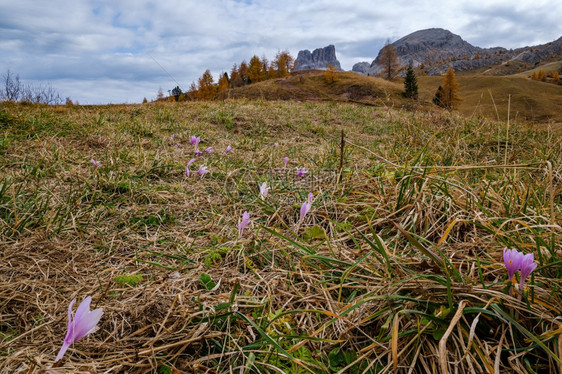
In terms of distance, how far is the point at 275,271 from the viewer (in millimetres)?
1523

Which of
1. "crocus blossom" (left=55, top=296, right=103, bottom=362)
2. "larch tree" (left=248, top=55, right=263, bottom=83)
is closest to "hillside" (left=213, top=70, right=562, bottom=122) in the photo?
"larch tree" (left=248, top=55, right=263, bottom=83)

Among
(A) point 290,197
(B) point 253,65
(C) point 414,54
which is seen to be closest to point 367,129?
(A) point 290,197

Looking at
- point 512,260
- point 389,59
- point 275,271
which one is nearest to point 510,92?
point 389,59

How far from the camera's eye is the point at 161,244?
Result: 6.11 feet

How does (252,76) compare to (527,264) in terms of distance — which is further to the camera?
(252,76)

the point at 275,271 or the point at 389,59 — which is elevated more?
the point at 389,59

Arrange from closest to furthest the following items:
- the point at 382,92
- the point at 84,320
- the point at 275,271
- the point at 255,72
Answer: the point at 84,320 < the point at 275,271 < the point at 382,92 < the point at 255,72

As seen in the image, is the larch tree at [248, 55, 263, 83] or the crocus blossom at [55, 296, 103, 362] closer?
the crocus blossom at [55, 296, 103, 362]

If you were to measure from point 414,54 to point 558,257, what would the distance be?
233 metres

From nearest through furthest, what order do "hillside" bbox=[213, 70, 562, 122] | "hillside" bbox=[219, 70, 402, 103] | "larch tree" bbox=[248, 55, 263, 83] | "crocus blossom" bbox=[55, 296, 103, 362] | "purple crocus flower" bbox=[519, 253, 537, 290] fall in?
"crocus blossom" bbox=[55, 296, 103, 362]
"purple crocus flower" bbox=[519, 253, 537, 290]
"hillside" bbox=[213, 70, 562, 122]
"hillside" bbox=[219, 70, 402, 103]
"larch tree" bbox=[248, 55, 263, 83]

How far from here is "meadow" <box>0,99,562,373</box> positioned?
1.01 m

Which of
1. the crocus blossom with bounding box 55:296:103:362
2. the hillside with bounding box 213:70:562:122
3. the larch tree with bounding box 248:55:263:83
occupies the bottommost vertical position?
the crocus blossom with bounding box 55:296:103:362

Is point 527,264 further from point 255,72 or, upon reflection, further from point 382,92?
point 255,72

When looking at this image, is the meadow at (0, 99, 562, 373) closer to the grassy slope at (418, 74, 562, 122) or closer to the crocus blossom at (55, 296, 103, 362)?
the crocus blossom at (55, 296, 103, 362)
